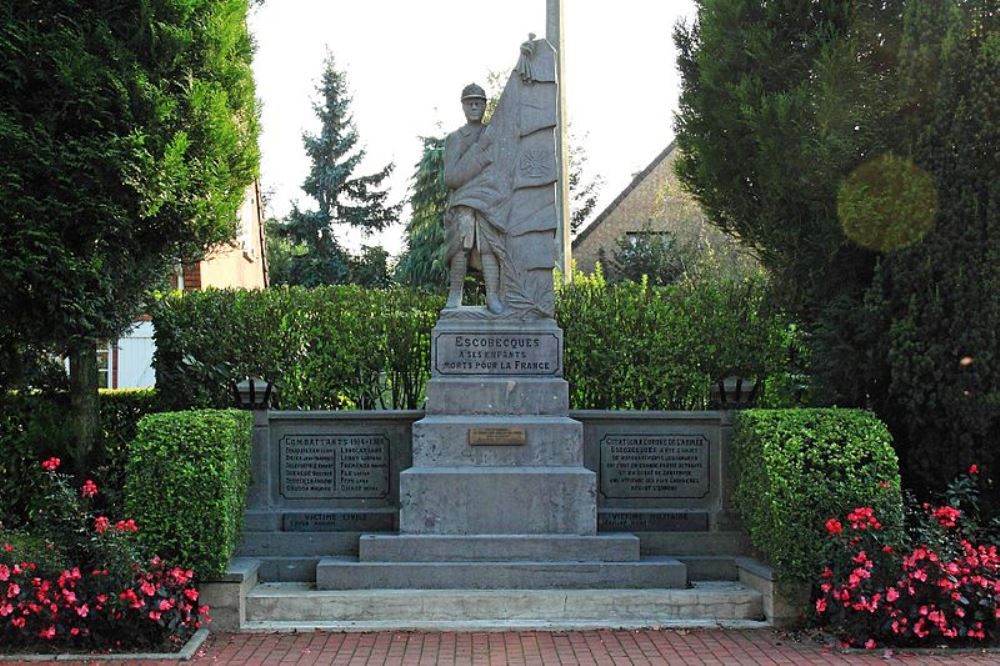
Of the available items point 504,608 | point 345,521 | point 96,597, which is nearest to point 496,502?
point 504,608

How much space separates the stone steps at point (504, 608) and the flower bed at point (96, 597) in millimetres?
773

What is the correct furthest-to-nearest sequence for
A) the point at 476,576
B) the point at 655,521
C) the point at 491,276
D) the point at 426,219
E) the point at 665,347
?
the point at 426,219, the point at 665,347, the point at 491,276, the point at 655,521, the point at 476,576

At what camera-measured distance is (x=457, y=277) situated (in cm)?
955

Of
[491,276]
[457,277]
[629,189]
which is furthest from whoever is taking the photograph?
[629,189]

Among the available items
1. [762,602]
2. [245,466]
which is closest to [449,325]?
[245,466]

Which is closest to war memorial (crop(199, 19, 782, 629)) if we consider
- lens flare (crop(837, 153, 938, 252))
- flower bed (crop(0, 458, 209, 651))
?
flower bed (crop(0, 458, 209, 651))

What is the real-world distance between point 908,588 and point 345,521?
479 cm

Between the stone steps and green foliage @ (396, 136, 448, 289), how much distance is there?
2435 cm

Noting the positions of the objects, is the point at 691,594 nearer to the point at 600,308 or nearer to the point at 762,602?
the point at 762,602

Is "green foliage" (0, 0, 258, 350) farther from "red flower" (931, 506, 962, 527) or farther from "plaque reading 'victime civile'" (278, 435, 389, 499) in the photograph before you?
"red flower" (931, 506, 962, 527)

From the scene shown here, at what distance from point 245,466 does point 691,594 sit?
379 cm

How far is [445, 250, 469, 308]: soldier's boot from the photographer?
9.47 m

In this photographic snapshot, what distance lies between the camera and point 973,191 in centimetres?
830

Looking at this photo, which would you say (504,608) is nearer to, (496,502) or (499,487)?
(496,502)
